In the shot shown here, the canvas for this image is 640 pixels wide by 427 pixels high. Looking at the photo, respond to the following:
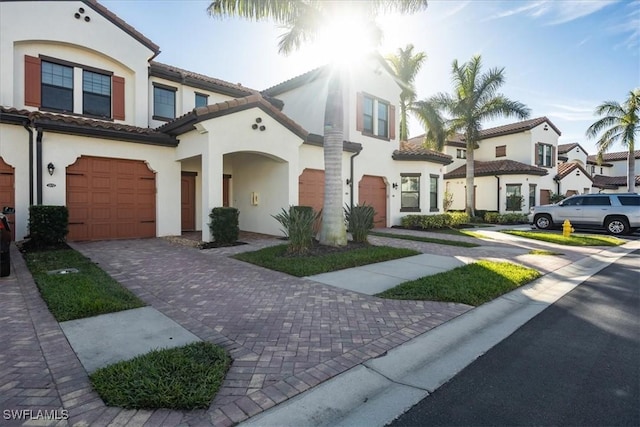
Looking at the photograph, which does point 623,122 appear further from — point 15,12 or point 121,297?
point 15,12

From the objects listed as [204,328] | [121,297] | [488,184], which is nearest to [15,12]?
[121,297]

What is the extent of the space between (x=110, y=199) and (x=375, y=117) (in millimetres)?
12369

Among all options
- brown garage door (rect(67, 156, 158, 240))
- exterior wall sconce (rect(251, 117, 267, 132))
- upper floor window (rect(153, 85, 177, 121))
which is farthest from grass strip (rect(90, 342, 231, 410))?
upper floor window (rect(153, 85, 177, 121))

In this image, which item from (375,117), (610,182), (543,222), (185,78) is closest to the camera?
(185,78)

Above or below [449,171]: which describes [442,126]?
above

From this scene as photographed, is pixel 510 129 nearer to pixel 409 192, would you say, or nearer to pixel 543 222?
pixel 543 222

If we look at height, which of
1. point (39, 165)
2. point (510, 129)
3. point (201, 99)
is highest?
point (510, 129)

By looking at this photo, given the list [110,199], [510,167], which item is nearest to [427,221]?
[510,167]

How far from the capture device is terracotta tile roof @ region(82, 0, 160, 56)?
13.0 metres

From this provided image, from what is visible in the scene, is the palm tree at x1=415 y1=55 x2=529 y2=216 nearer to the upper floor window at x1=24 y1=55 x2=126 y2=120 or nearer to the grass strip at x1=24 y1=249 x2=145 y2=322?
the upper floor window at x1=24 y1=55 x2=126 y2=120

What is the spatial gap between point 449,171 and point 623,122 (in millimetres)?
13204

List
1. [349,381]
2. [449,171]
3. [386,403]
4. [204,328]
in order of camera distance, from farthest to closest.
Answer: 1. [449,171]
2. [204,328]
3. [349,381]
4. [386,403]

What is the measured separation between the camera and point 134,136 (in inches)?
453

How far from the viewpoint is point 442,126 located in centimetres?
2297
